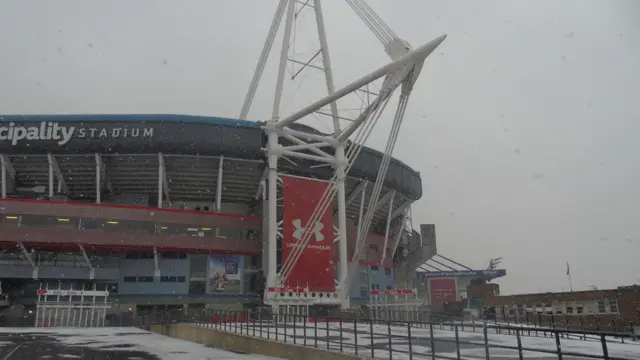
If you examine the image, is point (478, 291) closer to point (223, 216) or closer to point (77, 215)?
point (223, 216)

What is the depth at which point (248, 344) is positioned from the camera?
15711 millimetres

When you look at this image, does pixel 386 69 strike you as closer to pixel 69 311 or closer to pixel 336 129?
pixel 336 129

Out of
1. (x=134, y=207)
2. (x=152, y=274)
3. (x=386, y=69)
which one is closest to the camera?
(x=386, y=69)

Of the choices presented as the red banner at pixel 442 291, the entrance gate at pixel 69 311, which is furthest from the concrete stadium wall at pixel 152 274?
the red banner at pixel 442 291

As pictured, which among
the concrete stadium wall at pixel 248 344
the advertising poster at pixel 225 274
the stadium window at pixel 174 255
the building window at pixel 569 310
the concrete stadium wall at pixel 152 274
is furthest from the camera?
the stadium window at pixel 174 255

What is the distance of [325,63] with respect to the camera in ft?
147

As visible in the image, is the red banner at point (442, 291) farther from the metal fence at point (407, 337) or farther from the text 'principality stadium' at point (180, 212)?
the metal fence at point (407, 337)

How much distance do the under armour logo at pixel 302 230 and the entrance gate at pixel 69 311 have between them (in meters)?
15.8

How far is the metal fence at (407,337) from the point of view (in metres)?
8.94

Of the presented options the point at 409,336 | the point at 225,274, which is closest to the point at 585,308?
the point at 225,274

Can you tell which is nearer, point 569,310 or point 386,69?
point 386,69

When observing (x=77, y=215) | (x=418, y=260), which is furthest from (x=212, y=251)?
(x=418, y=260)

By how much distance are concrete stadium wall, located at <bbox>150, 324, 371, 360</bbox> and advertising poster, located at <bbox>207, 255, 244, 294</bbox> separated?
67.5ft

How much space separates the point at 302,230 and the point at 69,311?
18513 mm
